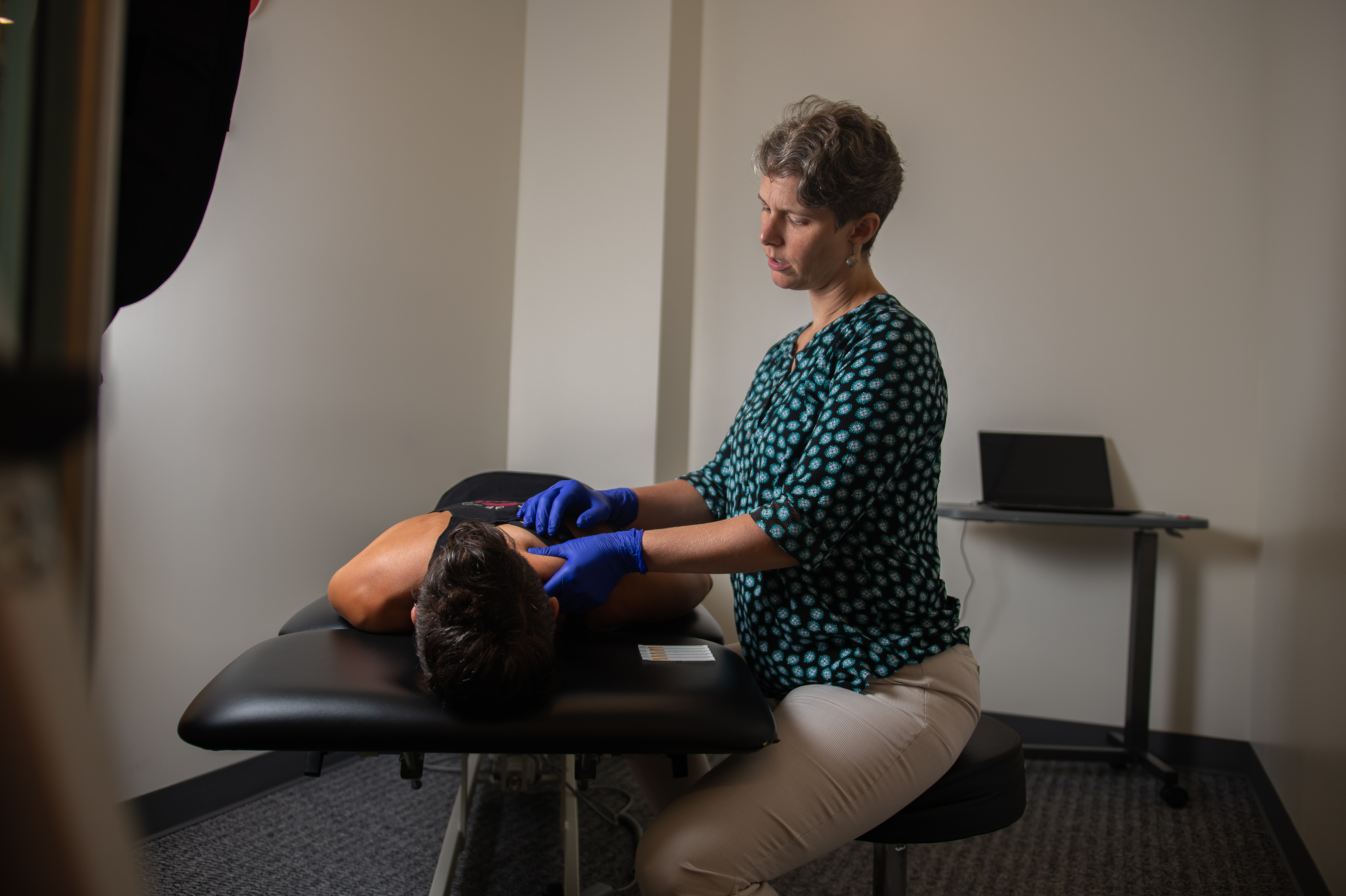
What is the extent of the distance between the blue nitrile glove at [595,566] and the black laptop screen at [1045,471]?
163 cm

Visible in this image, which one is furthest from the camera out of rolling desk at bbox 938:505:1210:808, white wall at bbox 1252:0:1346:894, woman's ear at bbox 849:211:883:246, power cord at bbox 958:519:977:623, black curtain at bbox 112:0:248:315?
power cord at bbox 958:519:977:623

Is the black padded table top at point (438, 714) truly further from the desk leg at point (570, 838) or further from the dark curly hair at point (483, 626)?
the desk leg at point (570, 838)

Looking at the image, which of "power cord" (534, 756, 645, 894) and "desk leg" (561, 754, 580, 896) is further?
"power cord" (534, 756, 645, 894)

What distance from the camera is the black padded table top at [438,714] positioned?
786 millimetres

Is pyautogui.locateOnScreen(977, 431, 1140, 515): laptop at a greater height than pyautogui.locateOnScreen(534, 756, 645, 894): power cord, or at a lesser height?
greater

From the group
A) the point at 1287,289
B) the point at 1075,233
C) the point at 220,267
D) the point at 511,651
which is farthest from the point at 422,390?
the point at 1287,289

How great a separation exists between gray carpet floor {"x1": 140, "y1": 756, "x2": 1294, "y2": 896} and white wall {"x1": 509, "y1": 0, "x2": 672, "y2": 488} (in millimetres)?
1139

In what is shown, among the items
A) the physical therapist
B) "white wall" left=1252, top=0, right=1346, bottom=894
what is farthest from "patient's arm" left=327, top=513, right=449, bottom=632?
"white wall" left=1252, top=0, right=1346, bottom=894

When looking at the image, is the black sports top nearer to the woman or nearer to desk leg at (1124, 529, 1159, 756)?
the woman

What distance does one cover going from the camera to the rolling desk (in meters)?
2.15

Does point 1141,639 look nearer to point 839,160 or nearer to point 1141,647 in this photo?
point 1141,647

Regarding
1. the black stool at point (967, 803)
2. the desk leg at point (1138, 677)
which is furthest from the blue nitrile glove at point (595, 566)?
the desk leg at point (1138, 677)

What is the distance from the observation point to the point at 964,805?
0.97 metres

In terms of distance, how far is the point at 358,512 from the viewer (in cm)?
221
